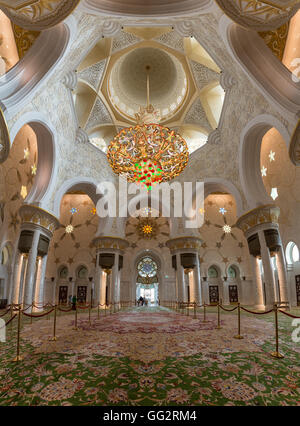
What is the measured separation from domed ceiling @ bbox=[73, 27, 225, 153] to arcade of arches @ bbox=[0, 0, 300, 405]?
66mm

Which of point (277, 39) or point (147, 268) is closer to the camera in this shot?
point (277, 39)

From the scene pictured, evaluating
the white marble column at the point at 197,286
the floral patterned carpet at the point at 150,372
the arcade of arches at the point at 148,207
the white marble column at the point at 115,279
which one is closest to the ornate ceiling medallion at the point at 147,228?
the arcade of arches at the point at 148,207

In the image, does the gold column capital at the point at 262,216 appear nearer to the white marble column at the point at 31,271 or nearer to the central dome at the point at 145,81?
the central dome at the point at 145,81

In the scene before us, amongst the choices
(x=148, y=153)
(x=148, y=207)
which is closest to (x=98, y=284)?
(x=148, y=207)

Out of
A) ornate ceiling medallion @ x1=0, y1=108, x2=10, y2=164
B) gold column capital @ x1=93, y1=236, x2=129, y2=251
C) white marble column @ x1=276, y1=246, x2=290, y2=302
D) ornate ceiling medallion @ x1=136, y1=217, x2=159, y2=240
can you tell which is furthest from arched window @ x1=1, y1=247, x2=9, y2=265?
white marble column @ x1=276, y1=246, x2=290, y2=302

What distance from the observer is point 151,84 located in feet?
44.3

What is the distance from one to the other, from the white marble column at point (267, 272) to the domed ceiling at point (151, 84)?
21.0ft

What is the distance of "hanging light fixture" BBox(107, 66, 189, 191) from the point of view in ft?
30.4

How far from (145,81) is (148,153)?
20.5 ft

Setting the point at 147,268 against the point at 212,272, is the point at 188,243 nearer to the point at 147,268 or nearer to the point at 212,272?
the point at 212,272

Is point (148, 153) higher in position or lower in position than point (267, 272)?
higher

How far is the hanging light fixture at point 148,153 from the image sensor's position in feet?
30.4

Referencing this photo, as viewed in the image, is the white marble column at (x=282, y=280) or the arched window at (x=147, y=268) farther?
the arched window at (x=147, y=268)

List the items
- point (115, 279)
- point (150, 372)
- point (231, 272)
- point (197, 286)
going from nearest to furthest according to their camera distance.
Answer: point (150, 372), point (197, 286), point (115, 279), point (231, 272)
